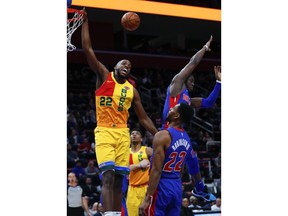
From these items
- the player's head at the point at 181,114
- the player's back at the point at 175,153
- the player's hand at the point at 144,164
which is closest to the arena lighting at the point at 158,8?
the player's hand at the point at 144,164

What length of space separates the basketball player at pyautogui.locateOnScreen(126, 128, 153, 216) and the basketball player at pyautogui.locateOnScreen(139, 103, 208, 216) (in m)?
2.47

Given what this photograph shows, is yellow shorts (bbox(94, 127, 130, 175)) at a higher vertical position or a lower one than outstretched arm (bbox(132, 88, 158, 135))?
lower

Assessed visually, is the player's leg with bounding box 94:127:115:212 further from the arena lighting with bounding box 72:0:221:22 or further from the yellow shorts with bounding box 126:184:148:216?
the arena lighting with bounding box 72:0:221:22

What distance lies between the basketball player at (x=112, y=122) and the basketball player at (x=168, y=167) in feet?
2.61

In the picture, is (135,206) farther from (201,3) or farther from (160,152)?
(201,3)

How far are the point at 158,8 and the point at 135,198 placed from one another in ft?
19.2

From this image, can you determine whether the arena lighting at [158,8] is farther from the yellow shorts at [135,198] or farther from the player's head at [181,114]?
the player's head at [181,114]

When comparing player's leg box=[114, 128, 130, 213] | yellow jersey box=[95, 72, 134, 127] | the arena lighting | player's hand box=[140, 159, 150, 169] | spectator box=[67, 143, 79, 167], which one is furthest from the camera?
spectator box=[67, 143, 79, 167]

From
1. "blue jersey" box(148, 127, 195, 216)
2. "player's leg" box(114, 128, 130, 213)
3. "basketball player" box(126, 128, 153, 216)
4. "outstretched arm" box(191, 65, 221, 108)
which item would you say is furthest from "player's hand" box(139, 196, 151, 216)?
"basketball player" box(126, 128, 153, 216)

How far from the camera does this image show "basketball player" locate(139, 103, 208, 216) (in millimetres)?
5465

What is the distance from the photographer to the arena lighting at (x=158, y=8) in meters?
12.1

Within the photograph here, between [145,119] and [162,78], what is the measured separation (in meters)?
13.5

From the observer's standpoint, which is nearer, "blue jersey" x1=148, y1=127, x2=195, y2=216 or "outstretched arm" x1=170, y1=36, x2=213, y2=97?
"blue jersey" x1=148, y1=127, x2=195, y2=216

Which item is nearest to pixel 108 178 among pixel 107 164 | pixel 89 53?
pixel 107 164
